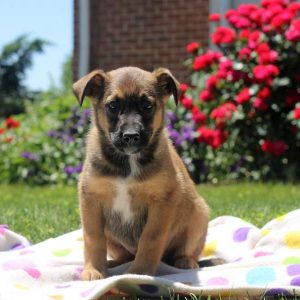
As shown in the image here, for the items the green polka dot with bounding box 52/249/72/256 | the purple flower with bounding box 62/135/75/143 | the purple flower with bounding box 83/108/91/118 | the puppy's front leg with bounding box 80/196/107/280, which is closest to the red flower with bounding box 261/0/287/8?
the purple flower with bounding box 83/108/91/118

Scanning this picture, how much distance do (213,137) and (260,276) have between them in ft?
18.5

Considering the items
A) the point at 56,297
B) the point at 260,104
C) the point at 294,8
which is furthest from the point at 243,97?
the point at 56,297

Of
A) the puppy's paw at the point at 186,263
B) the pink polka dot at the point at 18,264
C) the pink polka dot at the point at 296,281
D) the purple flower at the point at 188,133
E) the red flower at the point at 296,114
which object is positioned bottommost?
the purple flower at the point at 188,133

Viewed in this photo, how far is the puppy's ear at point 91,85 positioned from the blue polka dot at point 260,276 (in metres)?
1.31

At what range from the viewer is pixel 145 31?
11742mm

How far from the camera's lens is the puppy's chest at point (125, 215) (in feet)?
11.3

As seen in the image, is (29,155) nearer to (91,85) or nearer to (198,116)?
(198,116)

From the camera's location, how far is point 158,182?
345 centimetres

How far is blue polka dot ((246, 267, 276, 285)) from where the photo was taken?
321 centimetres

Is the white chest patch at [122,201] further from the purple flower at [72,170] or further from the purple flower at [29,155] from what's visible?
the purple flower at [29,155]

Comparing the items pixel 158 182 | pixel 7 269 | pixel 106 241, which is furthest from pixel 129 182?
pixel 7 269

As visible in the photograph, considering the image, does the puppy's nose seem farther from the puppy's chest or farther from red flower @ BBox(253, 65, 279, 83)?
red flower @ BBox(253, 65, 279, 83)

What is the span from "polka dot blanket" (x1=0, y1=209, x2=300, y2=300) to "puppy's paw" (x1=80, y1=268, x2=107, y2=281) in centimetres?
10

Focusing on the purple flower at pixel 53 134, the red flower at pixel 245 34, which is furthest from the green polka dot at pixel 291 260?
the purple flower at pixel 53 134
